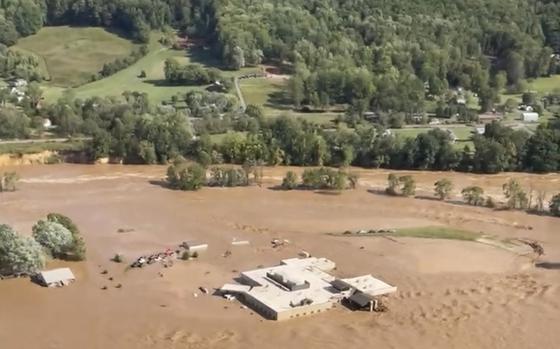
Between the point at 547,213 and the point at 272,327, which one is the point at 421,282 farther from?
the point at 547,213

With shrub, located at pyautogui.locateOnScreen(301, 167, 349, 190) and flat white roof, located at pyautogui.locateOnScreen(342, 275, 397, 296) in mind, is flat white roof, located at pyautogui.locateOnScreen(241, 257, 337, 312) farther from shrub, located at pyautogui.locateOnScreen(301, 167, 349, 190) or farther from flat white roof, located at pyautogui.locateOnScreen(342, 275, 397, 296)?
shrub, located at pyautogui.locateOnScreen(301, 167, 349, 190)

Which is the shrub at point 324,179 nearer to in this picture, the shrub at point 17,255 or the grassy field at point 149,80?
the shrub at point 17,255

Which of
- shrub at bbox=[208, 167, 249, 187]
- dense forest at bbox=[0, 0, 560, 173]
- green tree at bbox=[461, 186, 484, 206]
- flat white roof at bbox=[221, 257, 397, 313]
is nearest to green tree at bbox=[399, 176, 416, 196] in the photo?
green tree at bbox=[461, 186, 484, 206]

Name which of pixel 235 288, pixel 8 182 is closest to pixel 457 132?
pixel 8 182

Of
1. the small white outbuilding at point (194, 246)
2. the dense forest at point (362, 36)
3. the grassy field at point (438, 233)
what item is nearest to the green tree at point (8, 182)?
the small white outbuilding at point (194, 246)

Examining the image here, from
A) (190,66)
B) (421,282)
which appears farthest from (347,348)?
(190,66)

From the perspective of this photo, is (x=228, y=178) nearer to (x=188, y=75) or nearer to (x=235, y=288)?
(x=235, y=288)
